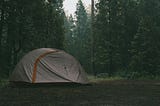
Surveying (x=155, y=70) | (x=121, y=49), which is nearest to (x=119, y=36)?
(x=121, y=49)

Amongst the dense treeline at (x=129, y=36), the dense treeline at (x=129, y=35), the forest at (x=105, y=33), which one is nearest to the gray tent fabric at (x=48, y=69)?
the forest at (x=105, y=33)

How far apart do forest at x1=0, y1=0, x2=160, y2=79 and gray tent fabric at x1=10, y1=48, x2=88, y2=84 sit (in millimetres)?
7153

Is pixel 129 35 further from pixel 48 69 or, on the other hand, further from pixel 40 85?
pixel 40 85

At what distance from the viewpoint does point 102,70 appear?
163ft

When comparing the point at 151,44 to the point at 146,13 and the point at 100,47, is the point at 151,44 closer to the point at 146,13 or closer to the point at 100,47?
the point at 146,13

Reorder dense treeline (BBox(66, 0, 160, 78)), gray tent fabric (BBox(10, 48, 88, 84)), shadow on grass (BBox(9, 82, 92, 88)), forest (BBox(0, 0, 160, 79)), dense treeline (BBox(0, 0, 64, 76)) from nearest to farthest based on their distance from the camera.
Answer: shadow on grass (BBox(9, 82, 92, 88)) → gray tent fabric (BBox(10, 48, 88, 84)) → dense treeline (BBox(0, 0, 64, 76)) → forest (BBox(0, 0, 160, 79)) → dense treeline (BBox(66, 0, 160, 78))

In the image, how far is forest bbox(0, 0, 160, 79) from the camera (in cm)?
2572

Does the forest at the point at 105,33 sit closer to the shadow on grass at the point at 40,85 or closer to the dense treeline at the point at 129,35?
the dense treeline at the point at 129,35

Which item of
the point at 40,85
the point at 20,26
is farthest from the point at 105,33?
the point at 40,85

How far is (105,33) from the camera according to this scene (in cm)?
3619

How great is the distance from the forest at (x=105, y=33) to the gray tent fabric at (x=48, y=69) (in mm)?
7153

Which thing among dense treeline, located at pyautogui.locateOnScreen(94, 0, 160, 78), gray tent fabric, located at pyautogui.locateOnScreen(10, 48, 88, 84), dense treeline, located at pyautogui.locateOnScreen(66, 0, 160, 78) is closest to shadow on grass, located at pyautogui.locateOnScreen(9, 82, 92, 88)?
gray tent fabric, located at pyautogui.locateOnScreen(10, 48, 88, 84)

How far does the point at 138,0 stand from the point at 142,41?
6.90 meters

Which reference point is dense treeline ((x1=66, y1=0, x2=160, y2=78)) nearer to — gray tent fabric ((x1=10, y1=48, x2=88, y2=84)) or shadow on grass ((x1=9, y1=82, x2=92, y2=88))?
gray tent fabric ((x1=10, y1=48, x2=88, y2=84))
